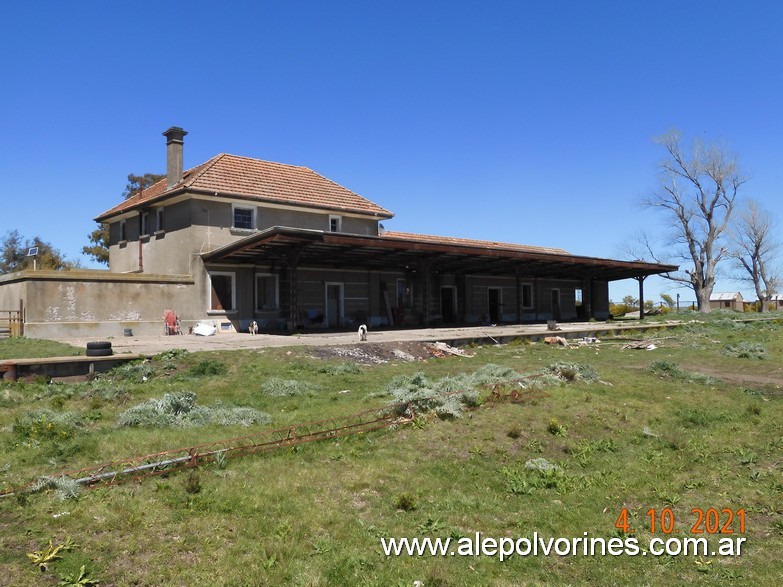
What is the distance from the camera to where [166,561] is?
13.6ft

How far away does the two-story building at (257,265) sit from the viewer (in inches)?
815

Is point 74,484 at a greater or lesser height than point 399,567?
greater

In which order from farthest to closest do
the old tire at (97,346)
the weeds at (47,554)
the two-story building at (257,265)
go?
1. the two-story building at (257,265)
2. the old tire at (97,346)
3. the weeds at (47,554)

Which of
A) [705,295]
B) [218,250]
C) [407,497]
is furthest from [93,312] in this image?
[705,295]

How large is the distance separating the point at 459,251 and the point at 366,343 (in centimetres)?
853

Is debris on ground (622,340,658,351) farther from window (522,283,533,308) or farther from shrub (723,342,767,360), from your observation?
window (522,283,533,308)

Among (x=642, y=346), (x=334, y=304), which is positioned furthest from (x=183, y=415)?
(x=334, y=304)

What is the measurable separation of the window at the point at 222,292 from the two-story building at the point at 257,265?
0.04 m

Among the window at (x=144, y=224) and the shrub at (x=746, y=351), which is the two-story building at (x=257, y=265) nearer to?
the window at (x=144, y=224)

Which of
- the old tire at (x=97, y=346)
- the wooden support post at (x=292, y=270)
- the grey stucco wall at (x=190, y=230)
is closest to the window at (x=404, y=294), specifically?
the grey stucco wall at (x=190, y=230)

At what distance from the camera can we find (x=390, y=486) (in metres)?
5.85

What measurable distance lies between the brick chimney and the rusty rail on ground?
2153 cm

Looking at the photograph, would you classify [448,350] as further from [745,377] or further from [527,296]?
[527,296]

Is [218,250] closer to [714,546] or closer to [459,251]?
[459,251]
